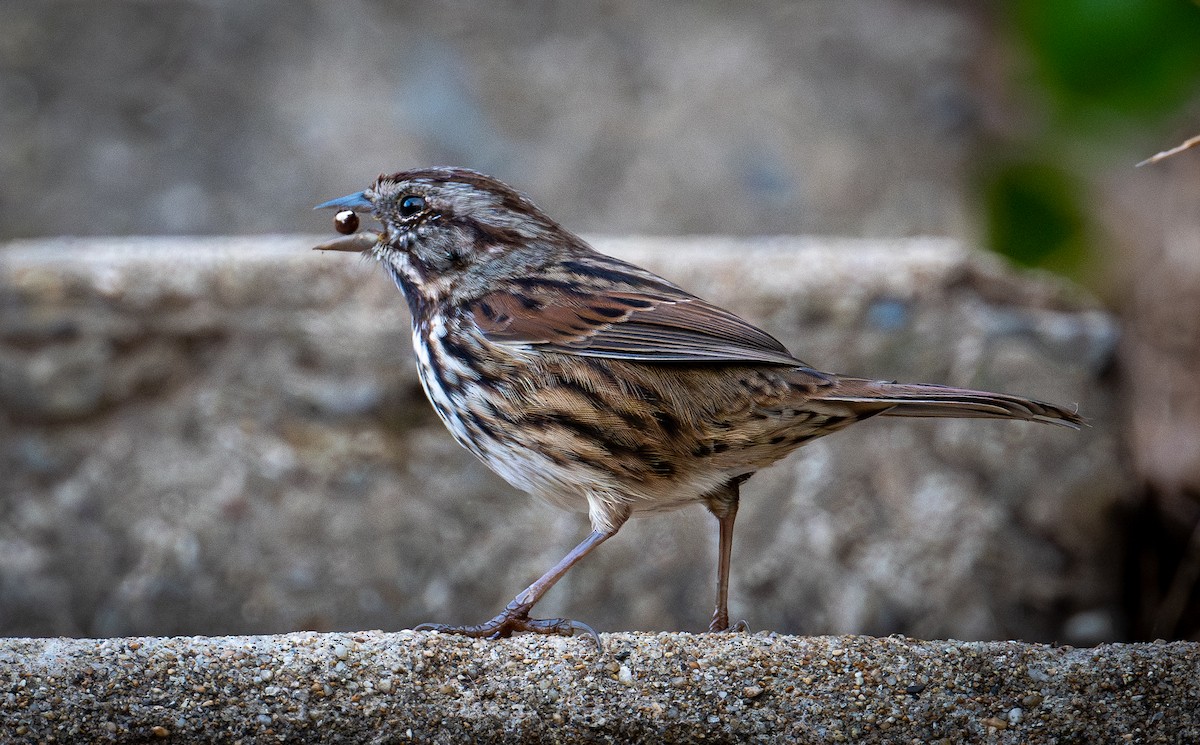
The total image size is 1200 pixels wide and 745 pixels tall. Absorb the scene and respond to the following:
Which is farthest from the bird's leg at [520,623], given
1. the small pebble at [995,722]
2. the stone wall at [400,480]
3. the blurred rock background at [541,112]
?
the blurred rock background at [541,112]

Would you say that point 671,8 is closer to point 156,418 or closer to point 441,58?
point 441,58

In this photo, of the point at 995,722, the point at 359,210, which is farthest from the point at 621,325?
the point at 995,722

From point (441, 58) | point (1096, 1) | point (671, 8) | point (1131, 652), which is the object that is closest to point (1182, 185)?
point (1096, 1)

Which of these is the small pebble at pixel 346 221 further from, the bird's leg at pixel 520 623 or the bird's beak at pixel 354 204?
the bird's leg at pixel 520 623

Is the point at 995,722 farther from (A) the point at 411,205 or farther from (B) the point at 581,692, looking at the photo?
(A) the point at 411,205

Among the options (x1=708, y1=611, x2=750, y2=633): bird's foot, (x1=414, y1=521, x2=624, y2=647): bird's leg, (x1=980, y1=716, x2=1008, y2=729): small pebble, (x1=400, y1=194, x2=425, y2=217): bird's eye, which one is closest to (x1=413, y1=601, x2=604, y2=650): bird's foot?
(x1=414, y1=521, x2=624, y2=647): bird's leg

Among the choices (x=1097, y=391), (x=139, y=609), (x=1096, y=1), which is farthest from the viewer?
(x=1096, y=1)
